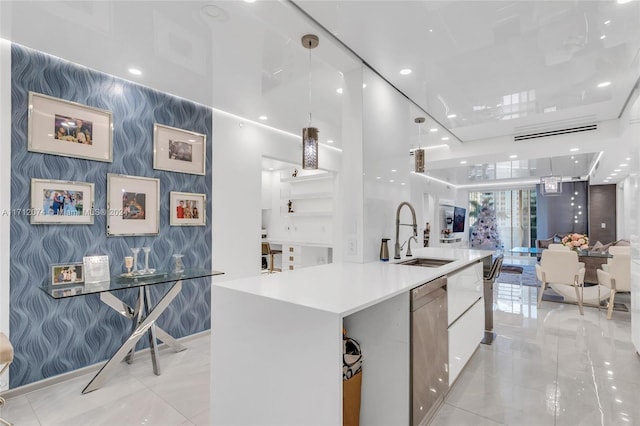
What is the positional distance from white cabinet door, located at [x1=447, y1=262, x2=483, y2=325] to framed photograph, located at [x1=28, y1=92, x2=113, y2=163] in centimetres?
306

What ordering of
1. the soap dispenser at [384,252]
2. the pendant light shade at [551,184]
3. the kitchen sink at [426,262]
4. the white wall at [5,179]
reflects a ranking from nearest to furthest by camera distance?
the white wall at [5,179] < the soap dispenser at [384,252] < the kitchen sink at [426,262] < the pendant light shade at [551,184]

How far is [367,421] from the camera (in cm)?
182

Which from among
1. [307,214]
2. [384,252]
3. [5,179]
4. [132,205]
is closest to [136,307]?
[132,205]

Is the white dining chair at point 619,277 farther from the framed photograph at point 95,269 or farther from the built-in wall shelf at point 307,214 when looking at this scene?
the framed photograph at point 95,269

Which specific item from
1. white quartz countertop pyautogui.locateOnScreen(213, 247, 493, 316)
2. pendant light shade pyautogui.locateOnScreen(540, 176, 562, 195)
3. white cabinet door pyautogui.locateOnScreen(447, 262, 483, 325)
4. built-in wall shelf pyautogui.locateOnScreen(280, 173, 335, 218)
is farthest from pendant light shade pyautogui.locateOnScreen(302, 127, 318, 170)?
pendant light shade pyautogui.locateOnScreen(540, 176, 562, 195)

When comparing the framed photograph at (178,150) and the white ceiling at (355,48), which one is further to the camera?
the framed photograph at (178,150)

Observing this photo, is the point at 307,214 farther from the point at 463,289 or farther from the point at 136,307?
the point at 463,289

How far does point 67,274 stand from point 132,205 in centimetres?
77

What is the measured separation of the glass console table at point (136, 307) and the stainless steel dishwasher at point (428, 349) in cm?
196

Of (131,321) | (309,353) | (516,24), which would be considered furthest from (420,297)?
(131,321)

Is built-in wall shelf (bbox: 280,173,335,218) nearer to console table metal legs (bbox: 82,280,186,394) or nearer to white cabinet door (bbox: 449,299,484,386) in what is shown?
white cabinet door (bbox: 449,299,484,386)

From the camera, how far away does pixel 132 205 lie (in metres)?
3.04

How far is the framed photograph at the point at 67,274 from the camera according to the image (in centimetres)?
254

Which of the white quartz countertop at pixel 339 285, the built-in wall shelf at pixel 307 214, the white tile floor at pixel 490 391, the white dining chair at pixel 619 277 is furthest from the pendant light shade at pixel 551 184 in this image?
the white quartz countertop at pixel 339 285
